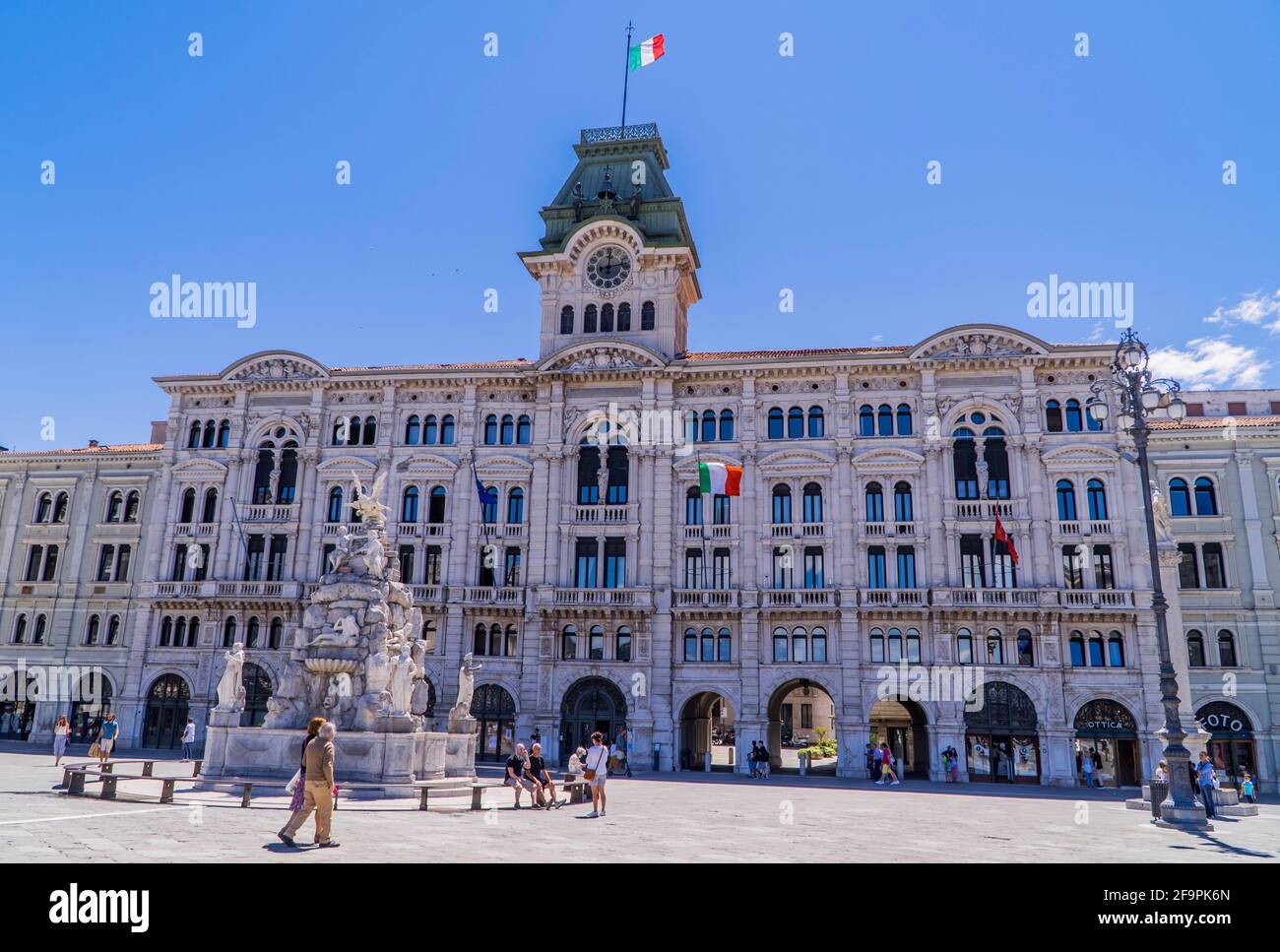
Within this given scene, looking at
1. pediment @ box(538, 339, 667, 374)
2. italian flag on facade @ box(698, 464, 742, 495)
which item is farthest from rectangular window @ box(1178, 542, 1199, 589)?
pediment @ box(538, 339, 667, 374)

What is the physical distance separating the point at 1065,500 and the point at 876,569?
29.0 feet

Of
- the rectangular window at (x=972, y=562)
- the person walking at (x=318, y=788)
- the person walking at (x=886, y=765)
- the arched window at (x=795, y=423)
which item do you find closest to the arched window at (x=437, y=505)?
the arched window at (x=795, y=423)

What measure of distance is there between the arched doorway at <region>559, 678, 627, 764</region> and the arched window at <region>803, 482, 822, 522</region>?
1180cm

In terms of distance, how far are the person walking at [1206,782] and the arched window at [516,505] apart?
1146 inches

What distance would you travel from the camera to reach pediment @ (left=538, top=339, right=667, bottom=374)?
1762 inches

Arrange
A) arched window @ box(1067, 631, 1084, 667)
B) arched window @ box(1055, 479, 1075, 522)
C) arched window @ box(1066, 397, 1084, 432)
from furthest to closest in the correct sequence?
arched window @ box(1066, 397, 1084, 432)
arched window @ box(1055, 479, 1075, 522)
arched window @ box(1067, 631, 1084, 667)

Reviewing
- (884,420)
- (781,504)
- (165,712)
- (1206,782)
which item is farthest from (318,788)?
(165,712)

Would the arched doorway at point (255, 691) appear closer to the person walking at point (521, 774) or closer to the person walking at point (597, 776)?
the person walking at point (521, 774)


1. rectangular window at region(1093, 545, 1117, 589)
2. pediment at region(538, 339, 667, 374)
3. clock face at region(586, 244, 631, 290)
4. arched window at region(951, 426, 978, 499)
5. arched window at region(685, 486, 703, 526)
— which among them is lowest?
rectangular window at region(1093, 545, 1117, 589)

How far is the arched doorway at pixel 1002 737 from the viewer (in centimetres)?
3838

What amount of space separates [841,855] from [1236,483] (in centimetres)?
3712

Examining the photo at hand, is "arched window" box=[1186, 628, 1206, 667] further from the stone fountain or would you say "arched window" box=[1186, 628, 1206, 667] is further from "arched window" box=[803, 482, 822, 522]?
the stone fountain

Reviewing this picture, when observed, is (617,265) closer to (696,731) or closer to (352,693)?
(696,731)
